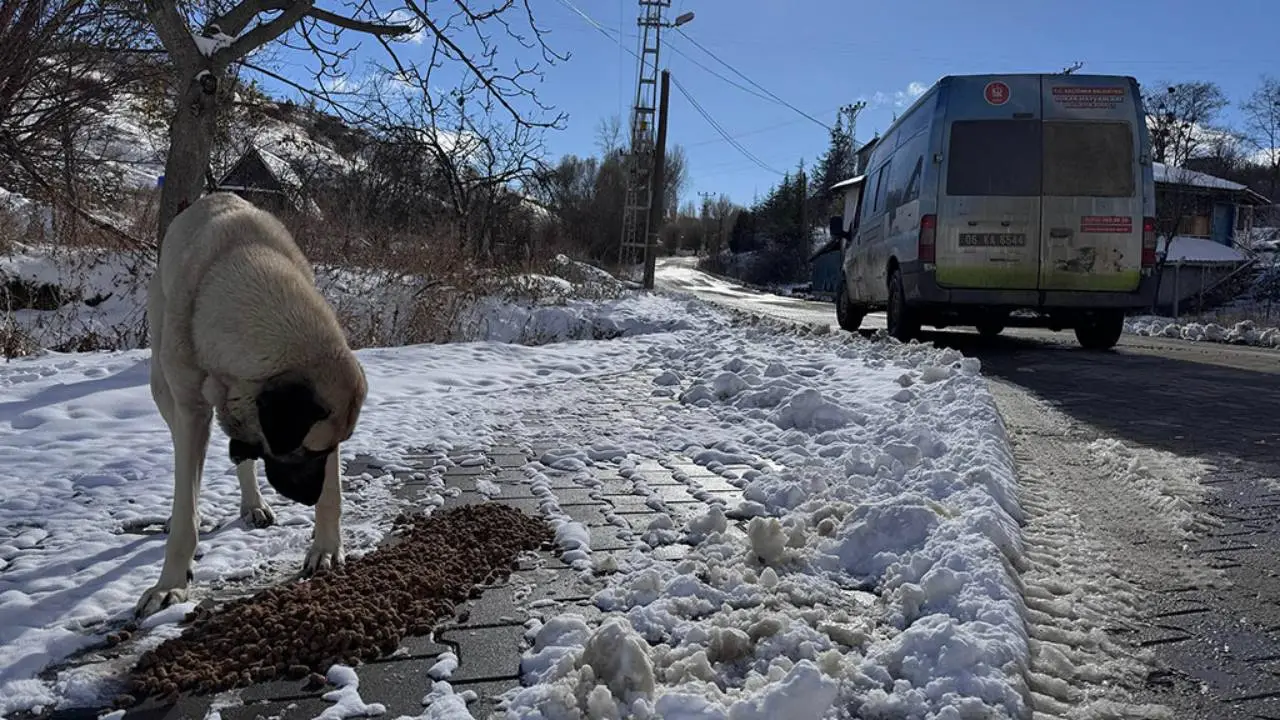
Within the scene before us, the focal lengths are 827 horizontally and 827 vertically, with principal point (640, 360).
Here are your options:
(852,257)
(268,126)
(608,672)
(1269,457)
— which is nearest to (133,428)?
(608,672)

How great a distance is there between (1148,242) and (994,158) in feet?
6.76

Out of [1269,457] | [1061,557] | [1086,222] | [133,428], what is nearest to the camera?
[1061,557]

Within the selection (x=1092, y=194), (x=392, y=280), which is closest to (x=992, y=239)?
(x=1092, y=194)

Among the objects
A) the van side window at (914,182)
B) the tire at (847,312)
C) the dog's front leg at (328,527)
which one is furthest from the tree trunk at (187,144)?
the tire at (847,312)

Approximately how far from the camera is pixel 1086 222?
32.2 ft

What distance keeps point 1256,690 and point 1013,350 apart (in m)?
9.40

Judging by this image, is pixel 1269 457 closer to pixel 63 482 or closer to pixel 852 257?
pixel 63 482

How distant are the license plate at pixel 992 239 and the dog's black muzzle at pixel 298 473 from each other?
875 cm

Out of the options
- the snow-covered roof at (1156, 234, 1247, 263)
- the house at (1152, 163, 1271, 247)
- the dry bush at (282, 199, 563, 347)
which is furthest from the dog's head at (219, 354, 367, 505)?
the house at (1152, 163, 1271, 247)

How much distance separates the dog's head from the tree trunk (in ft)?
18.2

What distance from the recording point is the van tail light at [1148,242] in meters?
9.81

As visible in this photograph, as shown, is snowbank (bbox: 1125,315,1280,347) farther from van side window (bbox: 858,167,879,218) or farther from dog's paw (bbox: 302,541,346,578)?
dog's paw (bbox: 302,541,346,578)

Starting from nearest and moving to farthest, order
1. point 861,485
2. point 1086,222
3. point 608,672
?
point 608,672
point 861,485
point 1086,222

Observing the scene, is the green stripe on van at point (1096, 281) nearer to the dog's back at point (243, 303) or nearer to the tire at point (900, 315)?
the tire at point (900, 315)
